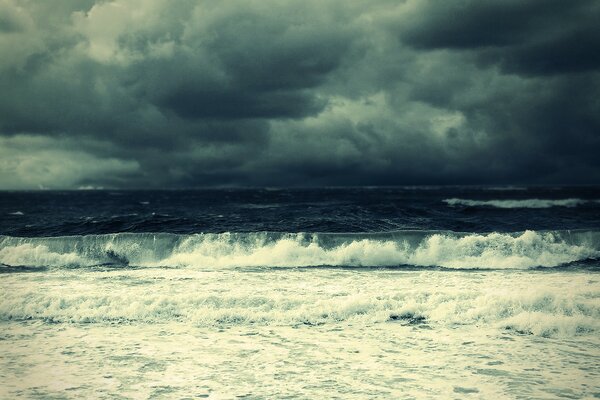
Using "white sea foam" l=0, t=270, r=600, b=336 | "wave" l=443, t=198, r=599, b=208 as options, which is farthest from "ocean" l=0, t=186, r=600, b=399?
"wave" l=443, t=198, r=599, b=208

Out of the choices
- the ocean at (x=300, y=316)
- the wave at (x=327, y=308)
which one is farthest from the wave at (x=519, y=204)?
the wave at (x=327, y=308)

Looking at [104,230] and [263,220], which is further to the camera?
[263,220]

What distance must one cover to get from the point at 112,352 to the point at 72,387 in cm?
153

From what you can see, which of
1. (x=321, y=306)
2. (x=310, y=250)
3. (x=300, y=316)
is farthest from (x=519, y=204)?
(x=300, y=316)

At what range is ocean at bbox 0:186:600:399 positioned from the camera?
701cm

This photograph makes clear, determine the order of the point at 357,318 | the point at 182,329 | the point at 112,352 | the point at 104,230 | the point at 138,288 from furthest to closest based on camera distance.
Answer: the point at 104,230 → the point at 138,288 → the point at 357,318 → the point at 182,329 → the point at 112,352

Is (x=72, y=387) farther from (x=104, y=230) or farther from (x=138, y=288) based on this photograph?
(x=104, y=230)

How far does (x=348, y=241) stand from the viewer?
20.4 metres

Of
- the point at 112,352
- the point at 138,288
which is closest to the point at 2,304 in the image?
the point at 138,288

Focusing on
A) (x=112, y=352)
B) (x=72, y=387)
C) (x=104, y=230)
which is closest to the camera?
(x=72, y=387)

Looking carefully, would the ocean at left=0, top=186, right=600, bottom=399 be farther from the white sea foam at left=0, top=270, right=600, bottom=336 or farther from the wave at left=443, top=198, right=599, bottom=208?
the wave at left=443, top=198, right=599, bottom=208

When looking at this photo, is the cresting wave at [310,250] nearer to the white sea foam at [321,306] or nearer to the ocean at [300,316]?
the ocean at [300,316]

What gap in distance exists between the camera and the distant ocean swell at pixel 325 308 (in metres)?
10.2

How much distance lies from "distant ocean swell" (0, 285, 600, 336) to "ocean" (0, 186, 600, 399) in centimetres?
4
